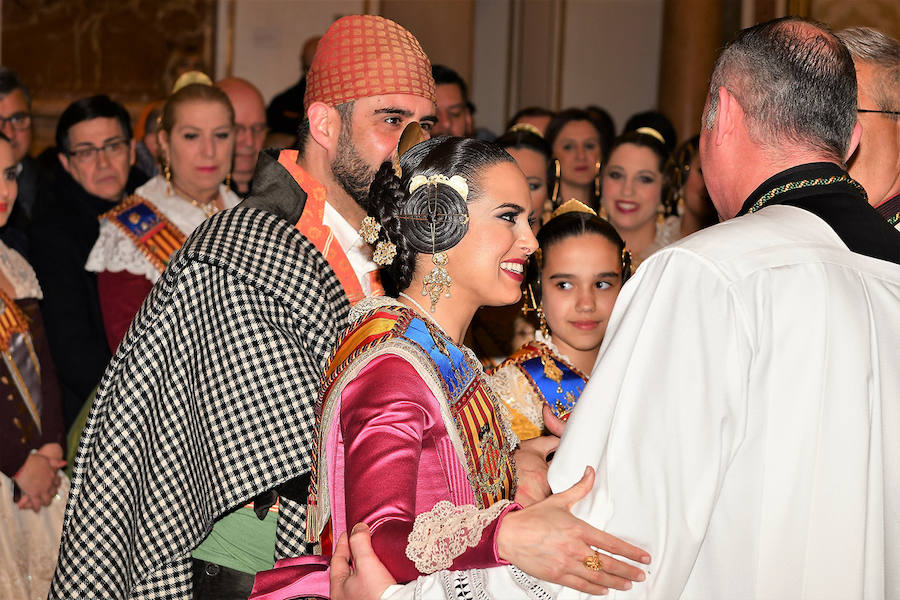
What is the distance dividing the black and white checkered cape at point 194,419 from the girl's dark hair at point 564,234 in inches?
45.9

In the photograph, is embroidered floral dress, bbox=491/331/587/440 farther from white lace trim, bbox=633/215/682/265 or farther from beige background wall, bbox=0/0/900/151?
beige background wall, bbox=0/0/900/151

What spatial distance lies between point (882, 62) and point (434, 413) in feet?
4.81

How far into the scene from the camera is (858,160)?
101 inches

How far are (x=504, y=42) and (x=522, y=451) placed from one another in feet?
31.0

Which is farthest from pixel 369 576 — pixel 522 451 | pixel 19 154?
pixel 19 154

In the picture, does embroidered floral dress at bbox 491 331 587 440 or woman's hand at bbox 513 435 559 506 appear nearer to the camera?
woman's hand at bbox 513 435 559 506

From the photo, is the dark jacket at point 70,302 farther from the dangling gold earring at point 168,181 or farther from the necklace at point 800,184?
the necklace at point 800,184

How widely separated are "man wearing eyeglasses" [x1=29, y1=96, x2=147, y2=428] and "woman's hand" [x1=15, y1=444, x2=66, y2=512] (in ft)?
1.61

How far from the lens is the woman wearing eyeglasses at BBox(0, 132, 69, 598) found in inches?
141

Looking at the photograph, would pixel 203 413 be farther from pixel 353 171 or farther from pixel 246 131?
pixel 246 131

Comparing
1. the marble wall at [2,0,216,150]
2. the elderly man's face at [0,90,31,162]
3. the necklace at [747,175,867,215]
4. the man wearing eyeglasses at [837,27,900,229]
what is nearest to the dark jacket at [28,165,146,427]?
the elderly man's face at [0,90,31,162]

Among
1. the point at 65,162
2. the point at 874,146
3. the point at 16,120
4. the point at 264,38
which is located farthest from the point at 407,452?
the point at 264,38

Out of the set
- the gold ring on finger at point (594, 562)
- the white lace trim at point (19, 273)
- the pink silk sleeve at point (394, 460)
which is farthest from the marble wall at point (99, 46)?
the gold ring on finger at point (594, 562)

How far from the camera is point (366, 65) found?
2.82m
